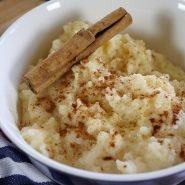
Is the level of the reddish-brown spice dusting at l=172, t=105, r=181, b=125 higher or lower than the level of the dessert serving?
lower

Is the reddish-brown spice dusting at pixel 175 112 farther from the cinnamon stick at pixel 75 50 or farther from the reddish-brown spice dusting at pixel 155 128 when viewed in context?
the cinnamon stick at pixel 75 50

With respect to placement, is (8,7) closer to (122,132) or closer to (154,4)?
(154,4)

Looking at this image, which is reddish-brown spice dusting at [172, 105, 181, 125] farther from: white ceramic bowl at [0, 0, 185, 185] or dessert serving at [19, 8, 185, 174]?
white ceramic bowl at [0, 0, 185, 185]

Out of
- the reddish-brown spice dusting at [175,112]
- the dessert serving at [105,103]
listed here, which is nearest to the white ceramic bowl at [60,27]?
the dessert serving at [105,103]

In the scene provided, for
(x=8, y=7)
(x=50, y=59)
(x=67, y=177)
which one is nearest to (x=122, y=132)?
(x=67, y=177)

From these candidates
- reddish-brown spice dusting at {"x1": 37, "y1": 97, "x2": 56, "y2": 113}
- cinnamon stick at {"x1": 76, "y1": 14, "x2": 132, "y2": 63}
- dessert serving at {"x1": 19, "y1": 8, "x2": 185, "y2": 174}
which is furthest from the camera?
cinnamon stick at {"x1": 76, "y1": 14, "x2": 132, "y2": 63}

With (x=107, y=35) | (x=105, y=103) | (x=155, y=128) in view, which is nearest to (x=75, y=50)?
(x=107, y=35)

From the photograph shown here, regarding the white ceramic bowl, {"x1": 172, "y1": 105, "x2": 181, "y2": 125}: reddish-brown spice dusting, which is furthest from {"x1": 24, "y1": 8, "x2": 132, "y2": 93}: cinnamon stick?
{"x1": 172, "y1": 105, "x2": 181, "y2": 125}: reddish-brown spice dusting
